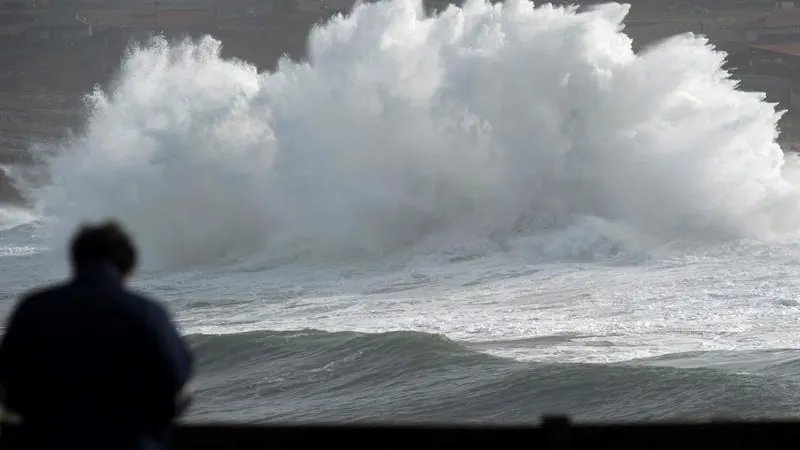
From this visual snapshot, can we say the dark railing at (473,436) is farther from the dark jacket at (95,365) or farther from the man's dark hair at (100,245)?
the man's dark hair at (100,245)

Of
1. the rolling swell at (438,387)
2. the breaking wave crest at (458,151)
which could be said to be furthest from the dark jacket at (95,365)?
the breaking wave crest at (458,151)

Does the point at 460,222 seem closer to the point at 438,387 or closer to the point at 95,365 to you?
the point at 438,387

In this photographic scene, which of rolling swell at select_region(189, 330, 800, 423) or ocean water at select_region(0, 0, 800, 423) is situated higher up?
ocean water at select_region(0, 0, 800, 423)

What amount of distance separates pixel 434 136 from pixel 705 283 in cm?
1005

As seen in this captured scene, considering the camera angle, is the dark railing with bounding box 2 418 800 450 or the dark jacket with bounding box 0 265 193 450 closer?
the dark jacket with bounding box 0 265 193 450

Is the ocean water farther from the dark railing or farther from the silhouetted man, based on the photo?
the silhouetted man

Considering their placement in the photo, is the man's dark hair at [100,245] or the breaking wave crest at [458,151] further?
the breaking wave crest at [458,151]

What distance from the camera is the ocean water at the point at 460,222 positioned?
49.3 ft

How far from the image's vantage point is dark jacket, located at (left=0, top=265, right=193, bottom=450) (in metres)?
3.75

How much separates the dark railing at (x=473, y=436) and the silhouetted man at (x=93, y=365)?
2.93 feet

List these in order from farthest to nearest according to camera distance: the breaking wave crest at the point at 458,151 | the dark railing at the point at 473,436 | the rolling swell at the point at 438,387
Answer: the breaking wave crest at the point at 458,151, the rolling swell at the point at 438,387, the dark railing at the point at 473,436

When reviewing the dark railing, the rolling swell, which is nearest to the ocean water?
the rolling swell

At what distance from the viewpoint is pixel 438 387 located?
14891 mm

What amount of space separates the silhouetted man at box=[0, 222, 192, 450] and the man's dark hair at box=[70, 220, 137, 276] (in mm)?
12
